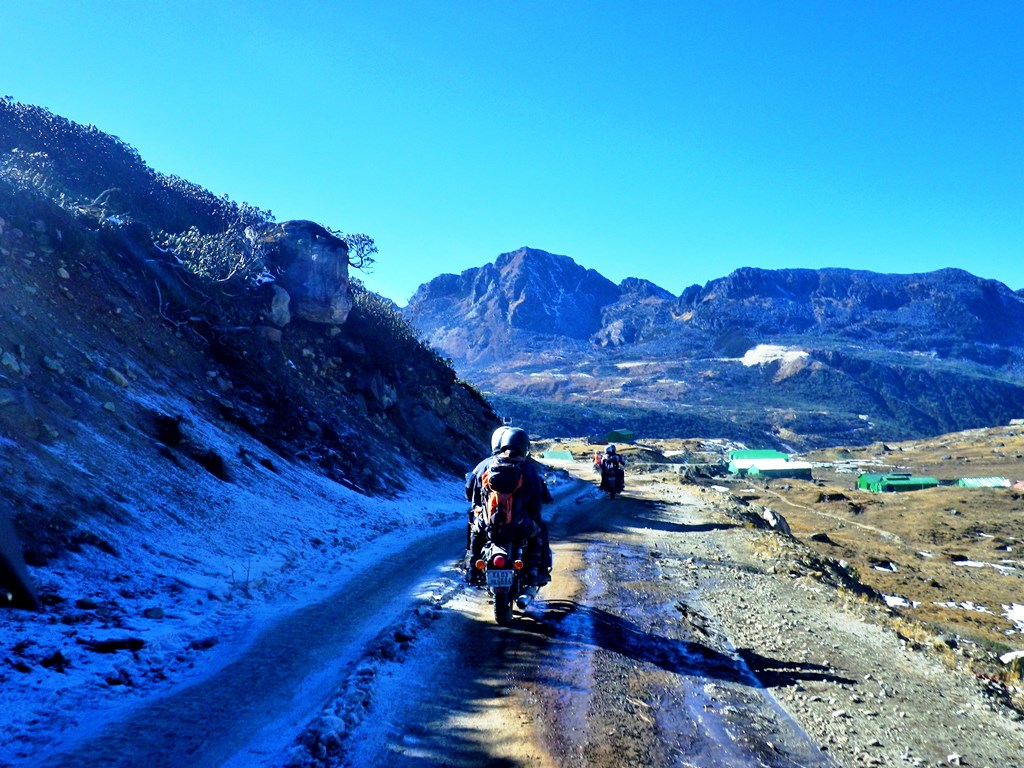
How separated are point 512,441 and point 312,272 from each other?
66.4 ft

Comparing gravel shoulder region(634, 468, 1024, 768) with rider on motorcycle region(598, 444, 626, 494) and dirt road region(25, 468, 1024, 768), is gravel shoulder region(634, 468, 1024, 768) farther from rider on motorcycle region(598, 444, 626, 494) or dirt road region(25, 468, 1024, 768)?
rider on motorcycle region(598, 444, 626, 494)

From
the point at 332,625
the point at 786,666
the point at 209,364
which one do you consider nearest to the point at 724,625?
the point at 786,666

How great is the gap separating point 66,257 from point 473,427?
21.6 m

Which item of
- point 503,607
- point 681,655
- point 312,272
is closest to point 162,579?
point 503,607

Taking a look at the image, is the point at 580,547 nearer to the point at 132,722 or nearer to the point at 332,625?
the point at 332,625

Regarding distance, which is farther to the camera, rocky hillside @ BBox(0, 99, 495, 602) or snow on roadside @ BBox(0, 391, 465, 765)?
rocky hillside @ BBox(0, 99, 495, 602)

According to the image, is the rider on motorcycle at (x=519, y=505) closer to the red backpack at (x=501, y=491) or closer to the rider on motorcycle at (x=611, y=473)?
the red backpack at (x=501, y=491)

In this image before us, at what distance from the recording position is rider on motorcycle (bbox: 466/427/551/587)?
743 centimetres

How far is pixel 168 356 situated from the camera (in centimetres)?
1688

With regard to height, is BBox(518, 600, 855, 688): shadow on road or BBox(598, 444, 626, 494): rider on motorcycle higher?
BBox(598, 444, 626, 494): rider on motorcycle

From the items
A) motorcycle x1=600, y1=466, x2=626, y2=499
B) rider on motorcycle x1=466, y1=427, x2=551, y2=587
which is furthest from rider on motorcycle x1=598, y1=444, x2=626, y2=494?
rider on motorcycle x1=466, y1=427, x2=551, y2=587

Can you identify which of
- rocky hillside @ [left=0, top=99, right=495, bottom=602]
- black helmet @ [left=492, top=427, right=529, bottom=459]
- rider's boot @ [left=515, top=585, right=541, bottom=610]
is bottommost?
rider's boot @ [left=515, top=585, right=541, bottom=610]

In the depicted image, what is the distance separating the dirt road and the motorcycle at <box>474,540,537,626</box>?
0.86 feet

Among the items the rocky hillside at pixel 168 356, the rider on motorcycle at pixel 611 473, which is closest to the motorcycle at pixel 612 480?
the rider on motorcycle at pixel 611 473
